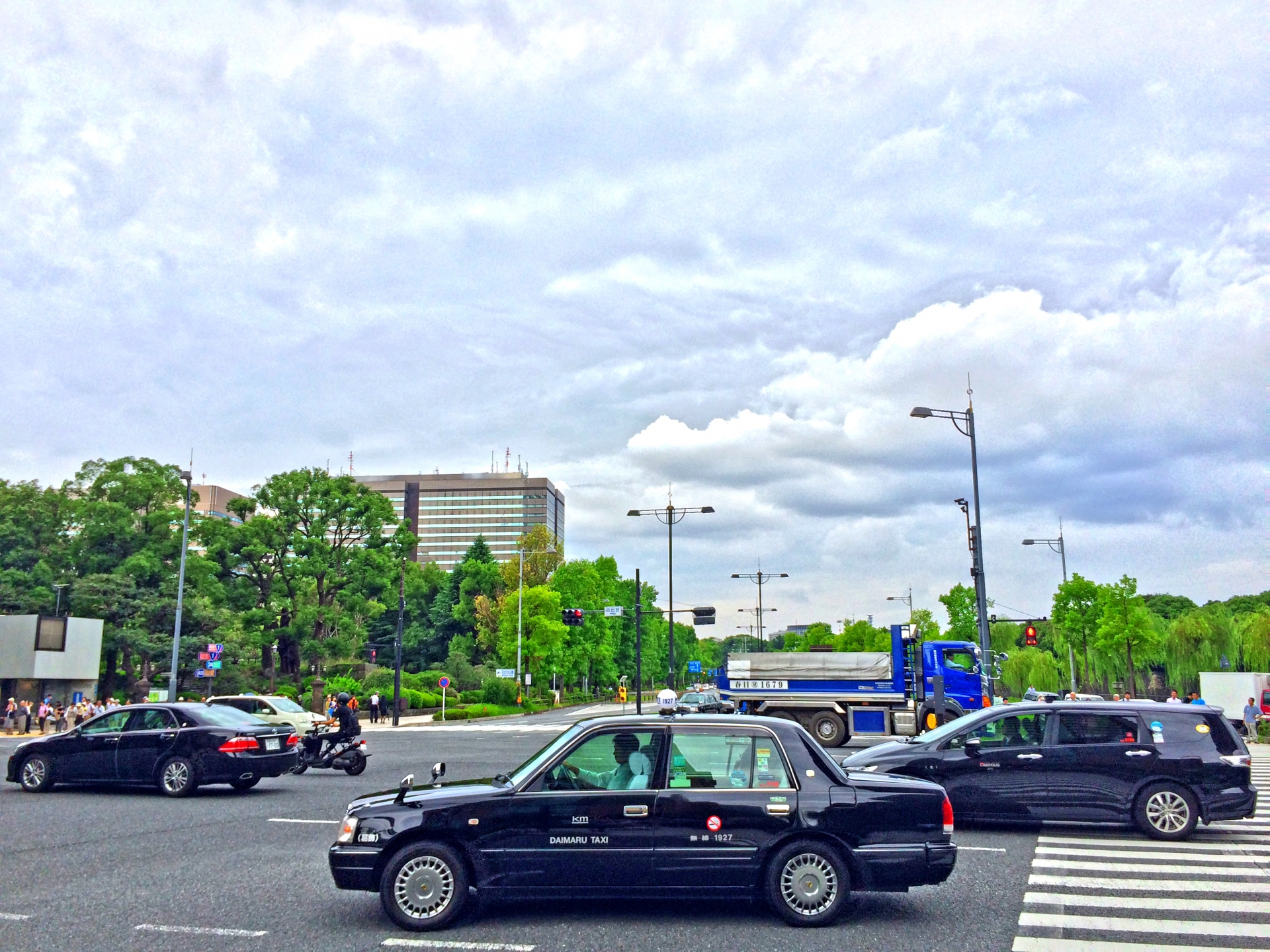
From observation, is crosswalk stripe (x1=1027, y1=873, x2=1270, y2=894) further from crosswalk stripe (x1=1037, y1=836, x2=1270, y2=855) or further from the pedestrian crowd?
the pedestrian crowd

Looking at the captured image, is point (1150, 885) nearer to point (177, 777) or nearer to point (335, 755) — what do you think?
point (177, 777)

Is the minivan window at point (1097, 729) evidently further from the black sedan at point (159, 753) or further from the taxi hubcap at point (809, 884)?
the black sedan at point (159, 753)

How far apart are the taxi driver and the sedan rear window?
1031 centimetres

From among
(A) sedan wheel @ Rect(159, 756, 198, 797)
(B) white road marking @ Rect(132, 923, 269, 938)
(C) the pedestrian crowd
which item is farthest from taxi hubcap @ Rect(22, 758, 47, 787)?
(C) the pedestrian crowd

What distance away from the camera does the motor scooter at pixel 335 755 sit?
63.2ft

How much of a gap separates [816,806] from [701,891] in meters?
1.10

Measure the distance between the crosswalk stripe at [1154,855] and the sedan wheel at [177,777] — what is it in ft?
41.0

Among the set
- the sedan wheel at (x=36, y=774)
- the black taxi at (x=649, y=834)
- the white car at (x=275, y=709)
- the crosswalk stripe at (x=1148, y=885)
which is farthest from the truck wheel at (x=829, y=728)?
the black taxi at (x=649, y=834)

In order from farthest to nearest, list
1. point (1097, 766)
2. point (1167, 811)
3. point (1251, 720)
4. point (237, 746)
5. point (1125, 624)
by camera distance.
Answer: point (1125, 624), point (1251, 720), point (237, 746), point (1097, 766), point (1167, 811)

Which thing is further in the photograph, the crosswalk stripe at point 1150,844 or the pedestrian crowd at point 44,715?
the pedestrian crowd at point 44,715

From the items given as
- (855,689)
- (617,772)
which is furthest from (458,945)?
(855,689)

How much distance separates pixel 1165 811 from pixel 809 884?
22.7 ft

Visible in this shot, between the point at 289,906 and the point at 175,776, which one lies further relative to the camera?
the point at 175,776

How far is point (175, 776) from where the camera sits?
15469mm
